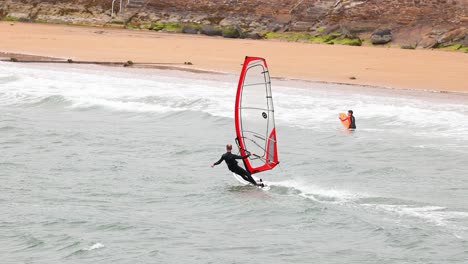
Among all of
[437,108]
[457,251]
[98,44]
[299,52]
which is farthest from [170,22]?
[457,251]

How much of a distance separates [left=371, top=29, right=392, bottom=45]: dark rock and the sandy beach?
1.28m

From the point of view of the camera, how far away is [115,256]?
1388 centimetres

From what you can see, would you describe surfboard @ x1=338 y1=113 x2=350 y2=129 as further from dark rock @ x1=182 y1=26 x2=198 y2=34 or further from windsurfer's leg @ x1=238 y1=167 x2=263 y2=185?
dark rock @ x1=182 y1=26 x2=198 y2=34

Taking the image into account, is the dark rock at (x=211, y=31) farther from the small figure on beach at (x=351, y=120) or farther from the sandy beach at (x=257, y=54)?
the small figure on beach at (x=351, y=120)

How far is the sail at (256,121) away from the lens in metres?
17.4

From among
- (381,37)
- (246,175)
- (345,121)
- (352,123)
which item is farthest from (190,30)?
(246,175)

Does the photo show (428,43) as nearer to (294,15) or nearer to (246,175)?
(294,15)

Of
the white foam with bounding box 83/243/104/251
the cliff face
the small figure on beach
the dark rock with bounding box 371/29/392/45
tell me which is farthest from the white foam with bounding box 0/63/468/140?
the cliff face

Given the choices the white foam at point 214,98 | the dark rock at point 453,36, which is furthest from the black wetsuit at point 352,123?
the dark rock at point 453,36

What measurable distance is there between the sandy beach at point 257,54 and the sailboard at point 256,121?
35.8 ft

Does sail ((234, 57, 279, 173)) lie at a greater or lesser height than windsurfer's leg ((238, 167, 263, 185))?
greater

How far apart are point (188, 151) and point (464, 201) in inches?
285

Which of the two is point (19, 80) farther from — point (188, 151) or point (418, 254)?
point (418, 254)

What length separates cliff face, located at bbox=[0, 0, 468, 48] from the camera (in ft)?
127
